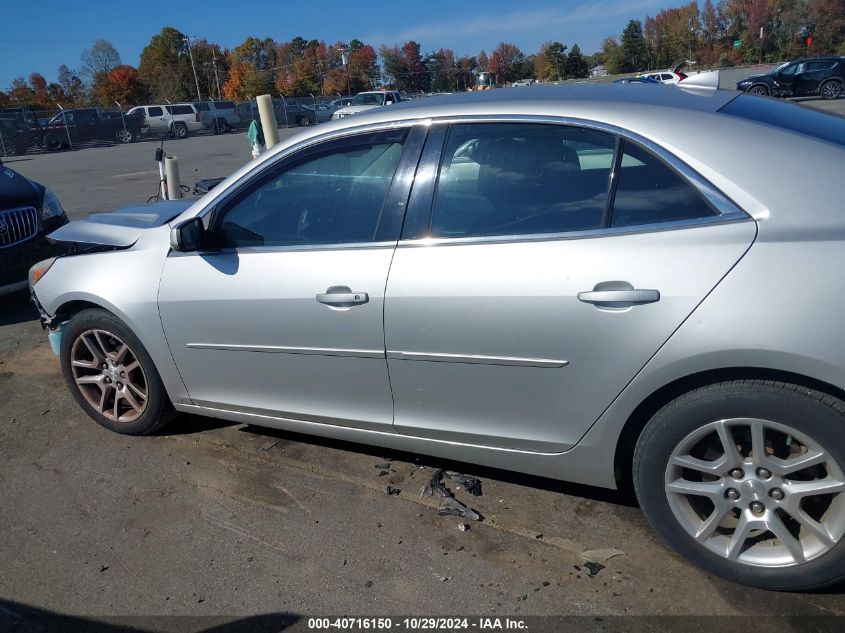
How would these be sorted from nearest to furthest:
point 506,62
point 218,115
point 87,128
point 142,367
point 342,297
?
point 342,297 < point 142,367 < point 87,128 < point 218,115 < point 506,62

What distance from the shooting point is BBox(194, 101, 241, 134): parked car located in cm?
4078

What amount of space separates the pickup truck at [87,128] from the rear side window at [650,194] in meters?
38.5

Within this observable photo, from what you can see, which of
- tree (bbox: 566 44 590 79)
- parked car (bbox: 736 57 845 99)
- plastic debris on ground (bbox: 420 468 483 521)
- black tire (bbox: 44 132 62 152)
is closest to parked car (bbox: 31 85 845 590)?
plastic debris on ground (bbox: 420 468 483 521)

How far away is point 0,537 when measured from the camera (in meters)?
3.08

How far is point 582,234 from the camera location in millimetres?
2539

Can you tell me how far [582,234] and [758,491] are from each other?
109 centimetres

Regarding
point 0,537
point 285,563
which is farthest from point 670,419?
point 0,537

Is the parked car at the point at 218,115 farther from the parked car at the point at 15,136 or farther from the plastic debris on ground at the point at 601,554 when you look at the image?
the plastic debris on ground at the point at 601,554

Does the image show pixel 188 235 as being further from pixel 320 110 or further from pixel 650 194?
pixel 320 110

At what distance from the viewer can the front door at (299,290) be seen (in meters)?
2.92

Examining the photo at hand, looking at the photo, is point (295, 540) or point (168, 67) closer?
point (295, 540)

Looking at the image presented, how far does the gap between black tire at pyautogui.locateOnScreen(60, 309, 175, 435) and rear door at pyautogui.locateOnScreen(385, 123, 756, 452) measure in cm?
152

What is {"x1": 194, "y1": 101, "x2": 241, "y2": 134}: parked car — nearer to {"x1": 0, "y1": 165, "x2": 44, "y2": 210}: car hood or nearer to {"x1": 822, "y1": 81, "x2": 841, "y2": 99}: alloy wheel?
{"x1": 822, "y1": 81, "x2": 841, "y2": 99}: alloy wheel

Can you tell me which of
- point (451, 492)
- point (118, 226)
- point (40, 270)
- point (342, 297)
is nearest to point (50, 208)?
point (40, 270)
